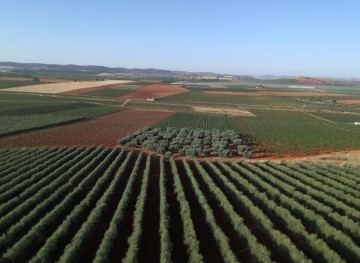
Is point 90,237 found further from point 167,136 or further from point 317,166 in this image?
point 167,136

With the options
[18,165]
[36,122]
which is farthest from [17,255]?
[36,122]

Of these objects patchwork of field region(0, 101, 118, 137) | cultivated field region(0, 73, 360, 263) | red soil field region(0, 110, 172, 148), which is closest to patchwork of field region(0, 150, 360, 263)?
cultivated field region(0, 73, 360, 263)

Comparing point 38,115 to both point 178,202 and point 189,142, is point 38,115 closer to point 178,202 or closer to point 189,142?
point 189,142

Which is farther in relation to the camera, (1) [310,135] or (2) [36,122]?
Result: (2) [36,122]

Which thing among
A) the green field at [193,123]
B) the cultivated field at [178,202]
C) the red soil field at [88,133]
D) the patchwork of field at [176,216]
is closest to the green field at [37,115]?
the red soil field at [88,133]

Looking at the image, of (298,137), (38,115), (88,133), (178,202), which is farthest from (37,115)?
(178,202)
